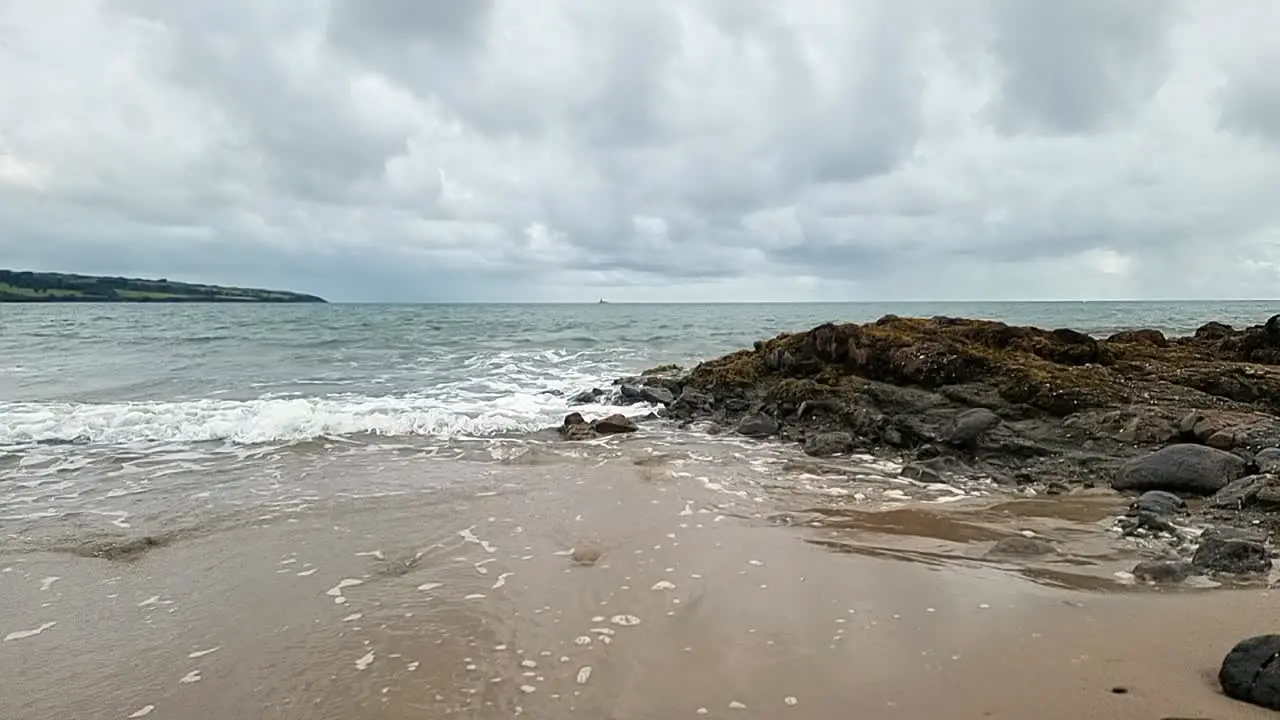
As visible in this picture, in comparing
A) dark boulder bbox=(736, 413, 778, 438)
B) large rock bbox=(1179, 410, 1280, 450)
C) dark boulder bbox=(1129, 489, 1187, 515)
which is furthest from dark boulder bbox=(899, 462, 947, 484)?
large rock bbox=(1179, 410, 1280, 450)

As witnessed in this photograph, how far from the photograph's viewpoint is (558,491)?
30.2 feet

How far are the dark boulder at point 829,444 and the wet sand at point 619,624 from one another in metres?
3.66

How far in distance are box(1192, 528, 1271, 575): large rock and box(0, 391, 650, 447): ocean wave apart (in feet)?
35.1

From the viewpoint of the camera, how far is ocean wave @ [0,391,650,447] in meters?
13.2

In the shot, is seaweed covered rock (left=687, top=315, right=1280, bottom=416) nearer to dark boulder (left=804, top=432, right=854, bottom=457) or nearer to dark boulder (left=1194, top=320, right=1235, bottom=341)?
dark boulder (left=804, top=432, right=854, bottom=457)

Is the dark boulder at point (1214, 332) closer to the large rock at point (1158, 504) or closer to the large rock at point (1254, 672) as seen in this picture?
the large rock at point (1158, 504)

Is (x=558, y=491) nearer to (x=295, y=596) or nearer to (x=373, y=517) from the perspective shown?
(x=373, y=517)

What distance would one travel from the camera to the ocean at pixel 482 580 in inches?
171

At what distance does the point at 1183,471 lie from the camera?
8.58m

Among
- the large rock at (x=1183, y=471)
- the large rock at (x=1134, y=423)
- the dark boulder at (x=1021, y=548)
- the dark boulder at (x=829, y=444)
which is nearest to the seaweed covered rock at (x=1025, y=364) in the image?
the large rock at (x=1134, y=423)

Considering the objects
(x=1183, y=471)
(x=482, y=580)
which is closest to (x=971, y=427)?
(x=1183, y=471)

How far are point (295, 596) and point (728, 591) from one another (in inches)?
135

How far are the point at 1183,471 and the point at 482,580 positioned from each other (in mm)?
8050

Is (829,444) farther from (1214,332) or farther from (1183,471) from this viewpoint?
(1214,332)
